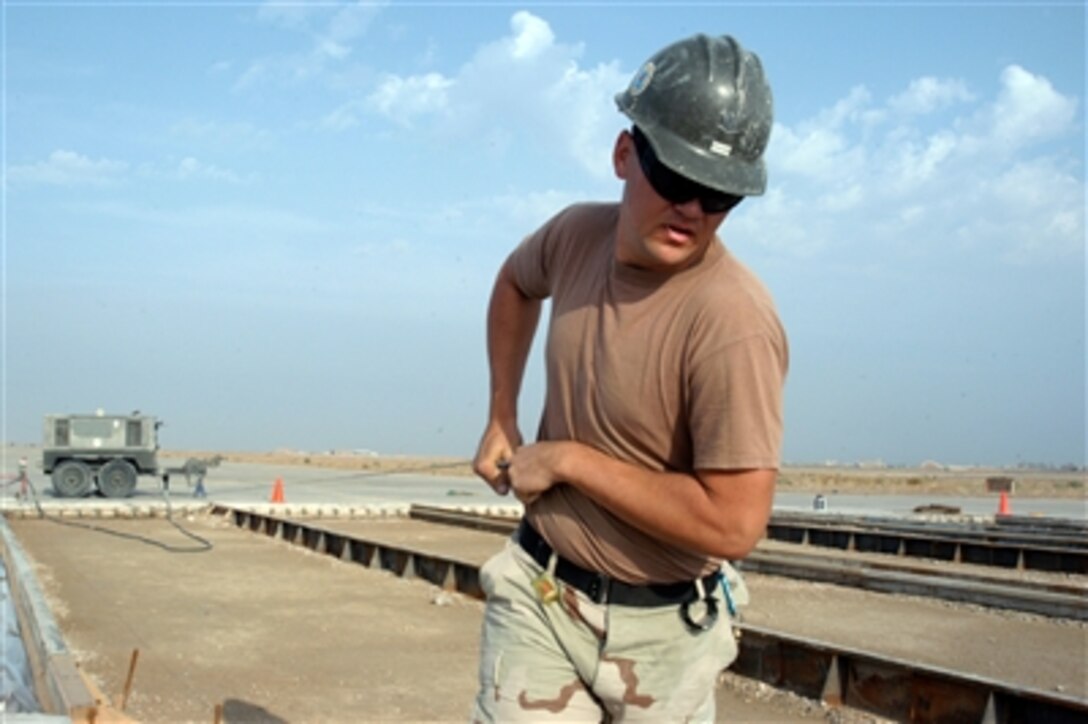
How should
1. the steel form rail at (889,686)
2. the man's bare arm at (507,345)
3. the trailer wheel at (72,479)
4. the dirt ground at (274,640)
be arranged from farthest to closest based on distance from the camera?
the trailer wheel at (72,479), the dirt ground at (274,640), the steel form rail at (889,686), the man's bare arm at (507,345)

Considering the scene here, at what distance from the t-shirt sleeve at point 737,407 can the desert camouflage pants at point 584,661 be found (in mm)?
410

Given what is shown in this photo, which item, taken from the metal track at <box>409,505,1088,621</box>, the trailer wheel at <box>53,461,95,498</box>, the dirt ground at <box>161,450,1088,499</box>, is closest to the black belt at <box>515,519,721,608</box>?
the metal track at <box>409,505,1088,621</box>

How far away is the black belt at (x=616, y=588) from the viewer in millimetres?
2656

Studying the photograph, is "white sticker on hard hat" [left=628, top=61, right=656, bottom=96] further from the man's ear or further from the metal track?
the metal track

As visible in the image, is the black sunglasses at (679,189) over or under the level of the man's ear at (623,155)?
under

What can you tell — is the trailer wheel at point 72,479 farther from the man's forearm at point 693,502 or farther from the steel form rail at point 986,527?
the man's forearm at point 693,502

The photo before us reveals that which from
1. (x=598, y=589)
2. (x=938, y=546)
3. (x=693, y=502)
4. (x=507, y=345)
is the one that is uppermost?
(x=507, y=345)

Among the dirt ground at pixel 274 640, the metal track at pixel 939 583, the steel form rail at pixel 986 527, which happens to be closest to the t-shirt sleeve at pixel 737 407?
the dirt ground at pixel 274 640

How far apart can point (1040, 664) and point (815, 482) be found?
54.5 metres

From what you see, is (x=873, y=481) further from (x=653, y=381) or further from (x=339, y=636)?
(x=653, y=381)

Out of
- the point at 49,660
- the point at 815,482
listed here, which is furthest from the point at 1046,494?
the point at 49,660

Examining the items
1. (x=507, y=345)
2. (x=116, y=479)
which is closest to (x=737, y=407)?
(x=507, y=345)

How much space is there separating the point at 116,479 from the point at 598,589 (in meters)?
26.1

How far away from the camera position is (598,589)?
8.73ft
